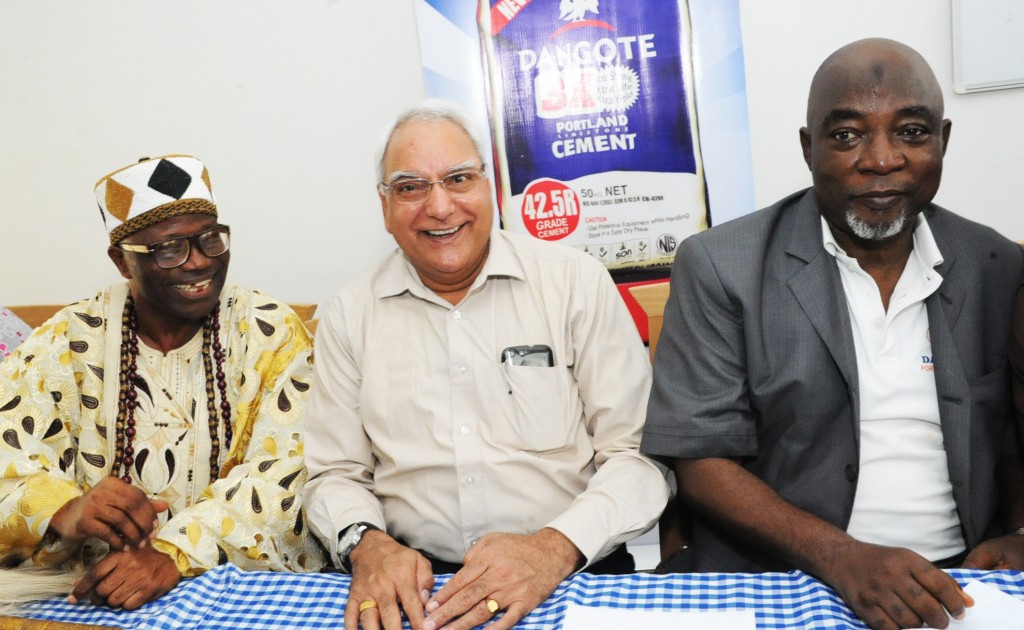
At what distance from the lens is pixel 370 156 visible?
3236 mm

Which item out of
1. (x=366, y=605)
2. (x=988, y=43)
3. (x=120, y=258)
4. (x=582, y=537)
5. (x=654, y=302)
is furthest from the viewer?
(x=988, y=43)

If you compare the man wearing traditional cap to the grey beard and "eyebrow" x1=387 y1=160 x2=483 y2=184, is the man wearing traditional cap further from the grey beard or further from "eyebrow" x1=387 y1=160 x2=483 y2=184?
the grey beard

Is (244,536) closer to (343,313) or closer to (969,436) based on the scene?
(343,313)

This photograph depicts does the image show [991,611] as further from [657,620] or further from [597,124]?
[597,124]

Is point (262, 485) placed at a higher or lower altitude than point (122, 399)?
lower

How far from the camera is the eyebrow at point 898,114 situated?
1.71 m

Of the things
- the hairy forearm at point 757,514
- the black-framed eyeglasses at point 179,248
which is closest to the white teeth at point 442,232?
the black-framed eyeglasses at point 179,248

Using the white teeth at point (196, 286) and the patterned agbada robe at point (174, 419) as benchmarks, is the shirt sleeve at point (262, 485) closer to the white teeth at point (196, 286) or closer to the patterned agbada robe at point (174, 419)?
the patterned agbada robe at point (174, 419)

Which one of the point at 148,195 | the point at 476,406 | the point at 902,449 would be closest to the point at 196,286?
the point at 148,195

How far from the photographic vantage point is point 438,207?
6.40ft

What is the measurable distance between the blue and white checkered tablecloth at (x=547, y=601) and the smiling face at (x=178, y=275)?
84 cm

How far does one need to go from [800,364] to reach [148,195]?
1.61m

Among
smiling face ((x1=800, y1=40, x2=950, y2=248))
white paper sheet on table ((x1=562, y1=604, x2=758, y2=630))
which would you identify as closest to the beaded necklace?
white paper sheet on table ((x1=562, y1=604, x2=758, y2=630))

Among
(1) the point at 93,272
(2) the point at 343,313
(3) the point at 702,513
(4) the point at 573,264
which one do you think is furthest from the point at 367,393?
(1) the point at 93,272
